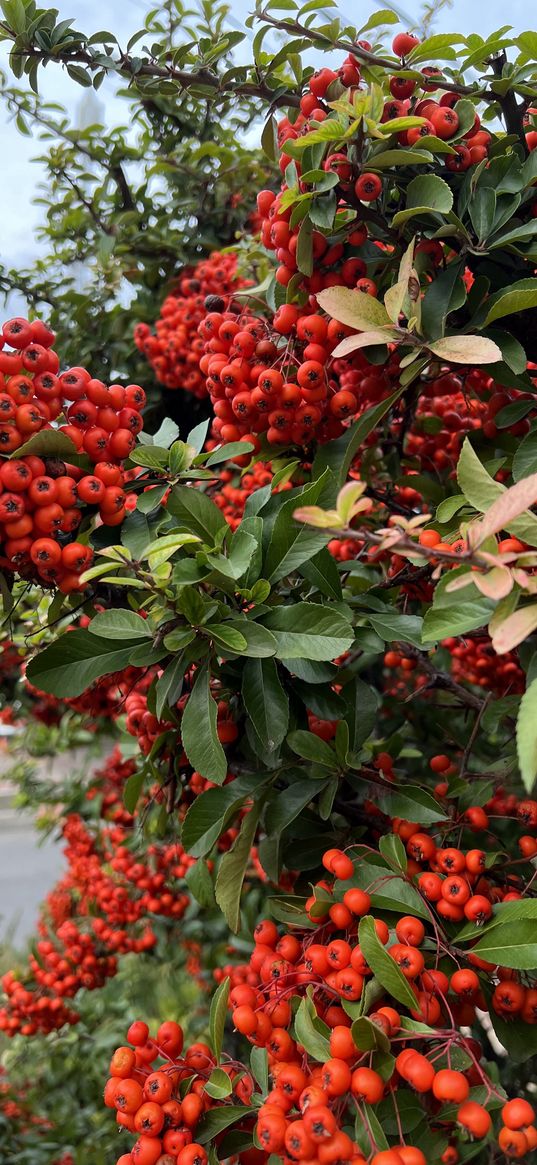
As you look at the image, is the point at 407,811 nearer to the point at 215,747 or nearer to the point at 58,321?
the point at 215,747

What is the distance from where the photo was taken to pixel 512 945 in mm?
914

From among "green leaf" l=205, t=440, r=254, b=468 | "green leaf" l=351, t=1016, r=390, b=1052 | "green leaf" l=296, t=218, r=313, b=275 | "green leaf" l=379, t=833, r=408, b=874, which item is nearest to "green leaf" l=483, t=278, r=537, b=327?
"green leaf" l=296, t=218, r=313, b=275

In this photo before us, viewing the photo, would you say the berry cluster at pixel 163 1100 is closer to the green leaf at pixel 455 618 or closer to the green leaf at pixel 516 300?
the green leaf at pixel 455 618

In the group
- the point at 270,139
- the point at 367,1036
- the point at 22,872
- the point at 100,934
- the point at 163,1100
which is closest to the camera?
the point at 367,1036

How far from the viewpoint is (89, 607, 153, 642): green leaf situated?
1004 millimetres

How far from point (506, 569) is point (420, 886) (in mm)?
554

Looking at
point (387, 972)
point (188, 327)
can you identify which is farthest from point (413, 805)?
point (188, 327)

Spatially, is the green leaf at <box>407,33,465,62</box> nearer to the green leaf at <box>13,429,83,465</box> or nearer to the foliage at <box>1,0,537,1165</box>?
the foliage at <box>1,0,537,1165</box>

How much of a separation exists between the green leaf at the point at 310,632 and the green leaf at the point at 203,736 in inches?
4.9

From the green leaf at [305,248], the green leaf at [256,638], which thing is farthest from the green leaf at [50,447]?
the green leaf at [305,248]

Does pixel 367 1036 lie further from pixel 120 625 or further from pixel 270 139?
pixel 270 139

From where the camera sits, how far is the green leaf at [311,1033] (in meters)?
0.88

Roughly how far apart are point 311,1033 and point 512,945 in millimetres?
260

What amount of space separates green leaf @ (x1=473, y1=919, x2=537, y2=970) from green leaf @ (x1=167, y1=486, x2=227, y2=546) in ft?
2.06
